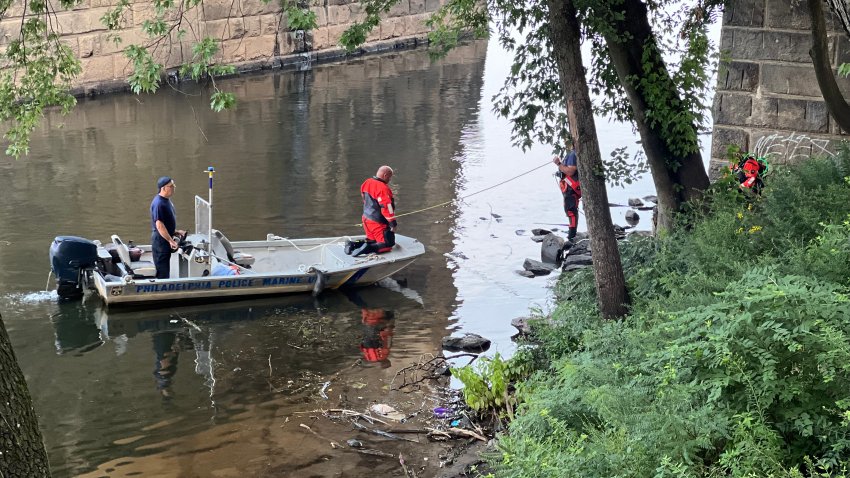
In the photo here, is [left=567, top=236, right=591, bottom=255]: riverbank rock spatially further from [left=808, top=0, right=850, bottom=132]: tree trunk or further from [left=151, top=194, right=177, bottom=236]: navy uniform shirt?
[left=808, top=0, right=850, bottom=132]: tree trunk

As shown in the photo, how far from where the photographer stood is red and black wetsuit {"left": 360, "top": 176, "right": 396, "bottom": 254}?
14.5 m

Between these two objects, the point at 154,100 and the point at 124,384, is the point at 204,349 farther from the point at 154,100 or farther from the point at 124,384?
the point at 154,100

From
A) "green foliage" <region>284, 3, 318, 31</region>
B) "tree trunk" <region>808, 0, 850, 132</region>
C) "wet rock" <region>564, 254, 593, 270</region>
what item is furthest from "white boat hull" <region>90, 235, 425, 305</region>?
"tree trunk" <region>808, 0, 850, 132</region>

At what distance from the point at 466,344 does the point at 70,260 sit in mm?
5504

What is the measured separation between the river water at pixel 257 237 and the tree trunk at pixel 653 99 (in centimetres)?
280

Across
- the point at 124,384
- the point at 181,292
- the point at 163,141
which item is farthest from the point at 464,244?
the point at 163,141

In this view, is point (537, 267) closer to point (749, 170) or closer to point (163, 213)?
point (749, 170)

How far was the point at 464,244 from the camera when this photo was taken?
17250 millimetres

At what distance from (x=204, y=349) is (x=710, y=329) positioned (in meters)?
8.12

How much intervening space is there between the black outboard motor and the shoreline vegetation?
729 centimetres

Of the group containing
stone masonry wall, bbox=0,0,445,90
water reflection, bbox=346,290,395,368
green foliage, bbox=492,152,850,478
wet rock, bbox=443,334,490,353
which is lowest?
water reflection, bbox=346,290,395,368

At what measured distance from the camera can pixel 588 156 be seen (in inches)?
376

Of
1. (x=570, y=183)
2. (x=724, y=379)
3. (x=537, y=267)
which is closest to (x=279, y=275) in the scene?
(x=537, y=267)

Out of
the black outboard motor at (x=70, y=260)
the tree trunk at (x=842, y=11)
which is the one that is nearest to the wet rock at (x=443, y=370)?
the black outboard motor at (x=70, y=260)
